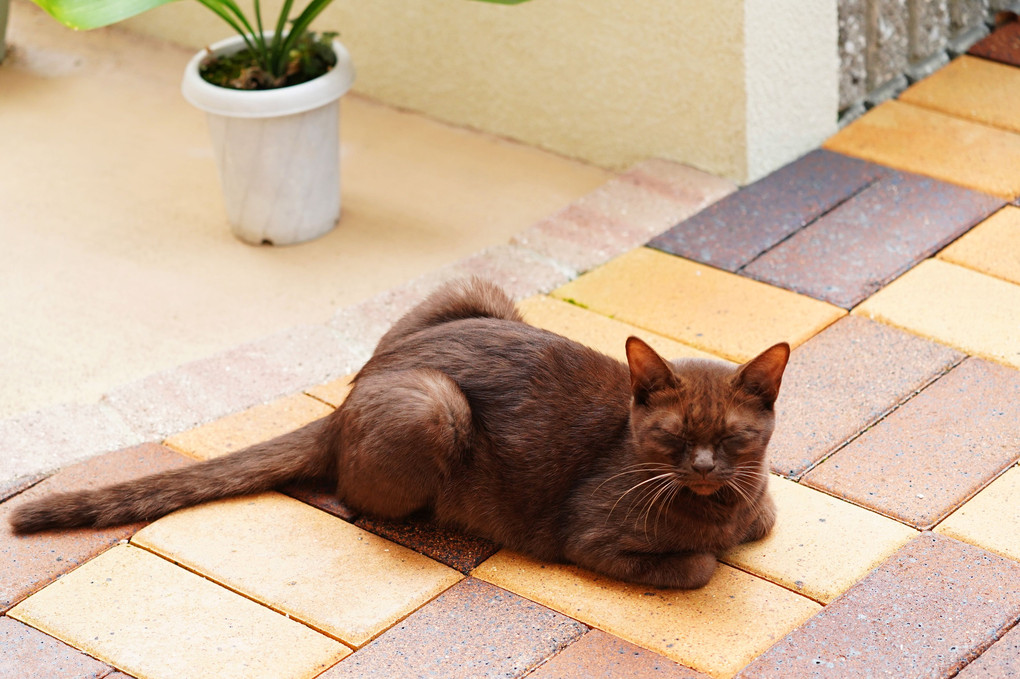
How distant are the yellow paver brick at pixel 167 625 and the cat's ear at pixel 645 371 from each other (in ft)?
2.45

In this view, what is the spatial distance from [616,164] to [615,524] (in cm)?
218

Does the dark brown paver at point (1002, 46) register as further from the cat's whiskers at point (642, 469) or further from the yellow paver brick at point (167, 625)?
the yellow paver brick at point (167, 625)

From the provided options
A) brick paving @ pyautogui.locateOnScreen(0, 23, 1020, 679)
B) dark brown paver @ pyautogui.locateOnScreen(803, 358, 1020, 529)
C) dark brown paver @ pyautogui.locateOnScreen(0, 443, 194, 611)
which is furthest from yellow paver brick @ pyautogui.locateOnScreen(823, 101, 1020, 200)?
dark brown paver @ pyautogui.locateOnScreen(0, 443, 194, 611)

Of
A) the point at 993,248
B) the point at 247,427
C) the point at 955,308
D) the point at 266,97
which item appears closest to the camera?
the point at 247,427

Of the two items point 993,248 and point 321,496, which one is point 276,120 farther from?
point 993,248

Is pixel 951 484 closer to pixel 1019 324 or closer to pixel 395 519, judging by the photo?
pixel 1019 324

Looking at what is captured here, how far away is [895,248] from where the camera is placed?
3.69 m

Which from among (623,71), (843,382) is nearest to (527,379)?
(843,382)

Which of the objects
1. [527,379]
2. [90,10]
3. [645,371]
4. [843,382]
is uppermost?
[90,10]

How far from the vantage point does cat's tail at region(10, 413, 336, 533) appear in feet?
8.73

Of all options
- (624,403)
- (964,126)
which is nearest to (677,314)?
(624,403)

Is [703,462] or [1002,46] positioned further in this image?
[1002,46]

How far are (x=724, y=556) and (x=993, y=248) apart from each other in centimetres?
162

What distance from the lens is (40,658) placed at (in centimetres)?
236
